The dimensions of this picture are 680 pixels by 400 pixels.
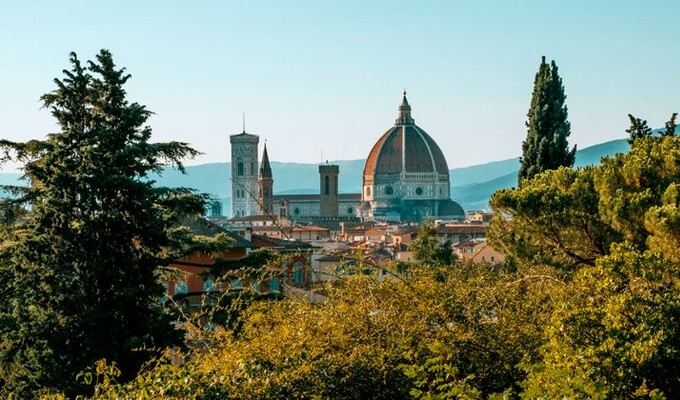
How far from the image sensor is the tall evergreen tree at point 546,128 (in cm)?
2294

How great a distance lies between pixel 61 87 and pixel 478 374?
9700 mm

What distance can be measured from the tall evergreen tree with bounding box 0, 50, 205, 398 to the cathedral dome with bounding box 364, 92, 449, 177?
137 meters

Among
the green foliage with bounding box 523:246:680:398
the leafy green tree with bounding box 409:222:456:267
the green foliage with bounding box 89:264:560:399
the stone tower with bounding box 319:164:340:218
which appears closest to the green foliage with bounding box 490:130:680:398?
the green foliage with bounding box 523:246:680:398

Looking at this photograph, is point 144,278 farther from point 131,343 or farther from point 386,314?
point 386,314

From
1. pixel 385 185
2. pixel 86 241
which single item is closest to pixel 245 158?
pixel 385 185

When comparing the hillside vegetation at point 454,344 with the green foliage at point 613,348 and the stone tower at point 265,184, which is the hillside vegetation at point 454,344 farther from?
the stone tower at point 265,184

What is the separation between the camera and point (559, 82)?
23.7 m

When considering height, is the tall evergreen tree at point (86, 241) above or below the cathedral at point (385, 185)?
below

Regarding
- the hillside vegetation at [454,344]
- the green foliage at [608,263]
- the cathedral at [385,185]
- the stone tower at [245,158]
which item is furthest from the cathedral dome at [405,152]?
the hillside vegetation at [454,344]

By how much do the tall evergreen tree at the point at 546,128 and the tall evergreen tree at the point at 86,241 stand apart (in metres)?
9.76

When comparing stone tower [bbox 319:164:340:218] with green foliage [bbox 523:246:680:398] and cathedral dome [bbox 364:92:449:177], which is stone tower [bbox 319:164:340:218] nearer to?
cathedral dome [bbox 364:92:449:177]

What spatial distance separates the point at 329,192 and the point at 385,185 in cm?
890

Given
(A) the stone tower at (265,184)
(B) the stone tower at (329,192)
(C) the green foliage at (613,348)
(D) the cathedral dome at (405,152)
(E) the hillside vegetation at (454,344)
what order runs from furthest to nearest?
(D) the cathedral dome at (405,152) < (B) the stone tower at (329,192) < (A) the stone tower at (265,184) < (E) the hillside vegetation at (454,344) < (C) the green foliage at (613,348)

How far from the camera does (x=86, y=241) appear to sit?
589 inches
